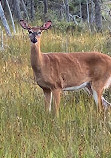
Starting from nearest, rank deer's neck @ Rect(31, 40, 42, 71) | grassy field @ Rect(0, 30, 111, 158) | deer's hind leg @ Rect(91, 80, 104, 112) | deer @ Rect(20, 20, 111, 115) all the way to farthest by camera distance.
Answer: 1. grassy field @ Rect(0, 30, 111, 158)
2. deer's neck @ Rect(31, 40, 42, 71)
3. deer @ Rect(20, 20, 111, 115)
4. deer's hind leg @ Rect(91, 80, 104, 112)

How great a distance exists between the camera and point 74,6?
107 ft

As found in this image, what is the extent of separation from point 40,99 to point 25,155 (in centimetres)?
243

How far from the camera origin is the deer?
249 inches

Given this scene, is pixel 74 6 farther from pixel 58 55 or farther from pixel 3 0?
pixel 58 55

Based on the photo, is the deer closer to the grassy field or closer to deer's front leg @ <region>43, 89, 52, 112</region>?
deer's front leg @ <region>43, 89, 52, 112</region>

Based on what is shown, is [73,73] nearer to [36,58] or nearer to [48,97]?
[48,97]

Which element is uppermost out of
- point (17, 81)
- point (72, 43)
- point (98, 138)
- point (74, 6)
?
point (98, 138)

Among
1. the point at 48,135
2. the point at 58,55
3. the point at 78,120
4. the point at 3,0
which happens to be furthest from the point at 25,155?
the point at 3,0

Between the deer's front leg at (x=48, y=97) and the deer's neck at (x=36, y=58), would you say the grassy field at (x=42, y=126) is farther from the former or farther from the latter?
the deer's neck at (x=36, y=58)

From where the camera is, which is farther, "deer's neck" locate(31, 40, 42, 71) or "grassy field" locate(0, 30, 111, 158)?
"deer's neck" locate(31, 40, 42, 71)

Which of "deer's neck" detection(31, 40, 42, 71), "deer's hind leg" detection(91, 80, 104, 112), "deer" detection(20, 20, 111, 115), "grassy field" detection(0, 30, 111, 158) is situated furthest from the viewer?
"deer's hind leg" detection(91, 80, 104, 112)

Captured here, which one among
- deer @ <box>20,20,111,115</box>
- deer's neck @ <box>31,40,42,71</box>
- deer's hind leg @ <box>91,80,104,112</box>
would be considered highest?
deer's neck @ <box>31,40,42,71</box>

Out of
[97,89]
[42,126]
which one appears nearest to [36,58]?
[97,89]

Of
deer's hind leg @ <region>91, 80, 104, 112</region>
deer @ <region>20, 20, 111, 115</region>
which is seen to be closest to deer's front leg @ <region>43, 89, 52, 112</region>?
deer @ <region>20, 20, 111, 115</region>
